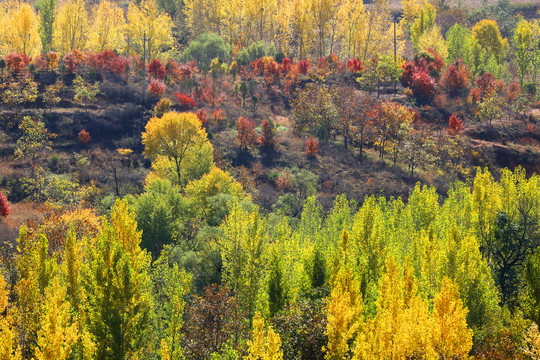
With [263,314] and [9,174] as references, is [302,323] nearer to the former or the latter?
[263,314]

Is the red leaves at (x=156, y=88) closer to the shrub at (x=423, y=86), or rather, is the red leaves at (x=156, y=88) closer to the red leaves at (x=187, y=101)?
the red leaves at (x=187, y=101)

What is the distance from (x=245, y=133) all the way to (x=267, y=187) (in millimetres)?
8946

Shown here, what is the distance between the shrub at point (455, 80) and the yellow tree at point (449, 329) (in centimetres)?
5558

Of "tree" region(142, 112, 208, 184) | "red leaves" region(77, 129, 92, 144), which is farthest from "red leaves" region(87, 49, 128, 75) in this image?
"tree" region(142, 112, 208, 184)

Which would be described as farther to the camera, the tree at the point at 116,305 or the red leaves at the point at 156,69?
the red leaves at the point at 156,69

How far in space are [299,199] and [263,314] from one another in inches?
913

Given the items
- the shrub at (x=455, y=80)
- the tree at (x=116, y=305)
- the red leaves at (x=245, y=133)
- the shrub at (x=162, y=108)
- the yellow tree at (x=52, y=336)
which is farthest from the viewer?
the shrub at (x=455, y=80)

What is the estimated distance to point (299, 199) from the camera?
4925cm

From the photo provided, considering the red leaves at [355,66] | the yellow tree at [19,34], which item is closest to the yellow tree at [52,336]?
the yellow tree at [19,34]

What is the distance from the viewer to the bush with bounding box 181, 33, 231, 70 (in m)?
78.7

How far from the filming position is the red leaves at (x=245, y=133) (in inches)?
2286

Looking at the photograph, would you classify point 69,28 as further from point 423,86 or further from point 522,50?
point 522,50

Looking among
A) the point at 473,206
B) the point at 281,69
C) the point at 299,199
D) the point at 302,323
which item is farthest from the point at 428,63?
the point at 302,323

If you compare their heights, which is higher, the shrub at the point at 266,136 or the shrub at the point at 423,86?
the shrub at the point at 423,86
